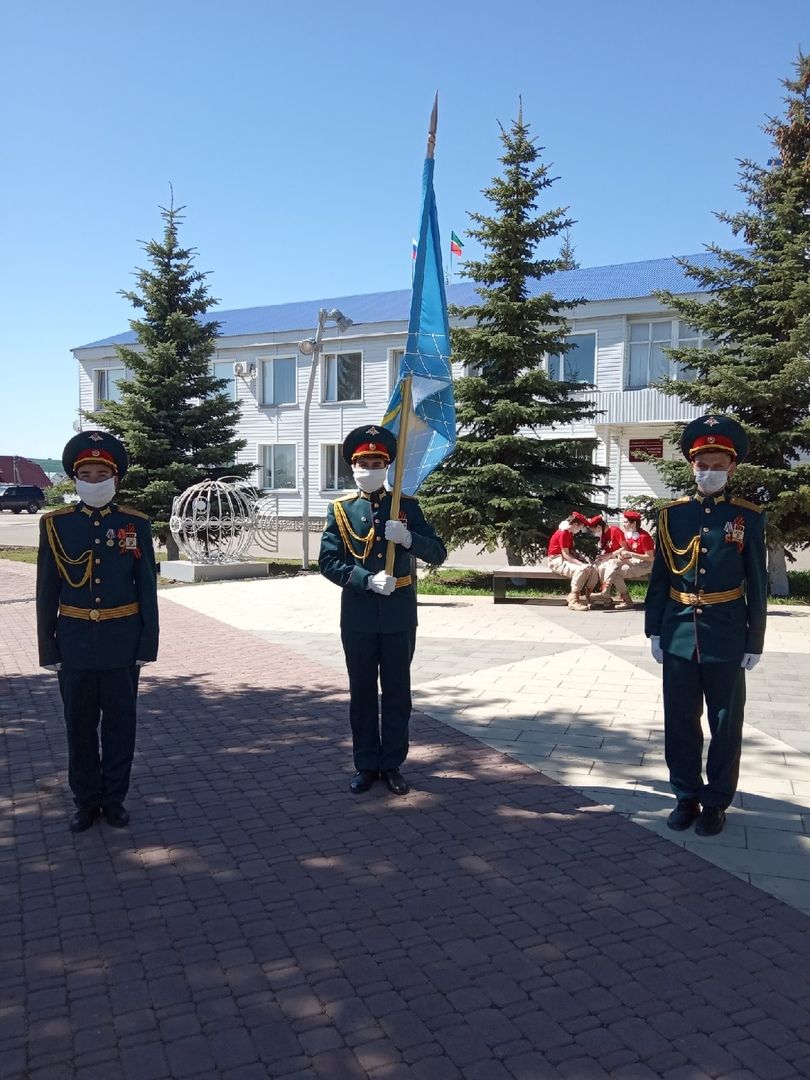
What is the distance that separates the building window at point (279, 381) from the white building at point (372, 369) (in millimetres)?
37

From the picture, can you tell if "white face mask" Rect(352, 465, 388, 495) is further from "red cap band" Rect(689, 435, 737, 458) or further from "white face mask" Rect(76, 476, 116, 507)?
"red cap band" Rect(689, 435, 737, 458)

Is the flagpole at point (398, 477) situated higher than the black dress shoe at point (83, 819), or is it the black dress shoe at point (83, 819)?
the flagpole at point (398, 477)

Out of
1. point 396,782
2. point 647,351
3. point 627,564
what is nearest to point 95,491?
point 396,782

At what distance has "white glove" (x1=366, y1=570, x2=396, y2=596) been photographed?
16.4 feet

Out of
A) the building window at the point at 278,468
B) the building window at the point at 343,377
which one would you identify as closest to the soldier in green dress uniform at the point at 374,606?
the building window at the point at 343,377

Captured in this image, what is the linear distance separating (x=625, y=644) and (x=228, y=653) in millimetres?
4268

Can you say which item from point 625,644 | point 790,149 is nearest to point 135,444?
point 625,644

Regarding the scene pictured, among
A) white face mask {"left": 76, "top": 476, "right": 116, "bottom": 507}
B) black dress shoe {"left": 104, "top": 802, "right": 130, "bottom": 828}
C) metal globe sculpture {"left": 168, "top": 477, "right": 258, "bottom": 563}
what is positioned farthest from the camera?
metal globe sculpture {"left": 168, "top": 477, "right": 258, "bottom": 563}

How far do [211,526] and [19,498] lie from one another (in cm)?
3790

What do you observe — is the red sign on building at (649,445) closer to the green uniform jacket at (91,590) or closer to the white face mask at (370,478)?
the white face mask at (370,478)

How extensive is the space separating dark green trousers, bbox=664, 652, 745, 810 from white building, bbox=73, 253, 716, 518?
22.9 meters

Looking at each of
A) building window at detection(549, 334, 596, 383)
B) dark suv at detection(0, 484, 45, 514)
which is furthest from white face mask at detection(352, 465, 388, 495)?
dark suv at detection(0, 484, 45, 514)

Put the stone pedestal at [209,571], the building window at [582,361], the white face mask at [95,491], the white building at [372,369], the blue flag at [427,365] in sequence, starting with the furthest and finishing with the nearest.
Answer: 1. the building window at [582,361]
2. the white building at [372,369]
3. the stone pedestal at [209,571]
4. the blue flag at [427,365]
5. the white face mask at [95,491]

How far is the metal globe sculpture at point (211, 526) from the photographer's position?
57.0 feet
